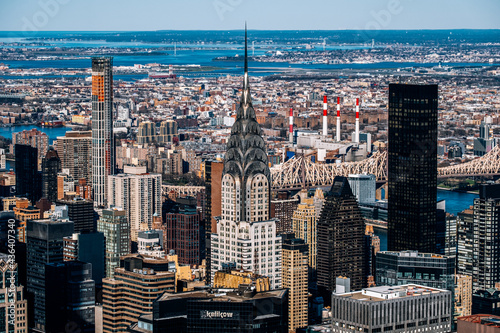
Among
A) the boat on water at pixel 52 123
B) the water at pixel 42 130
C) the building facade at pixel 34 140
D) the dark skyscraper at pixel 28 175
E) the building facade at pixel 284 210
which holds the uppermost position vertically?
the boat on water at pixel 52 123

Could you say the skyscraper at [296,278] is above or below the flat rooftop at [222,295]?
below

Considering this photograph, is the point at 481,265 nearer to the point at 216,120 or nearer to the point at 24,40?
the point at 216,120

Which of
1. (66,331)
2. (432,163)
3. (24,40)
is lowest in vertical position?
(66,331)

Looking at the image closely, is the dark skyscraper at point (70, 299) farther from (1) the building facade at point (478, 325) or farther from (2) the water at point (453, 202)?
(2) the water at point (453, 202)

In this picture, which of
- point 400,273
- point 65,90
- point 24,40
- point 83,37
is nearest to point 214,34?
point 83,37

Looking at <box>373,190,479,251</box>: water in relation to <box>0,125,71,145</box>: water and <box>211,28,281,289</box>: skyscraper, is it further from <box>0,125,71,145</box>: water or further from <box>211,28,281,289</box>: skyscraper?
<box>0,125,71,145</box>: water

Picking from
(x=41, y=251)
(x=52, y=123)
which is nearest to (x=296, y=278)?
(x=41, y=251)

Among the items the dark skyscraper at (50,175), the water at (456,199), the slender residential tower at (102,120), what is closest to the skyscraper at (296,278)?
the dark skyscraper at (50,175)
